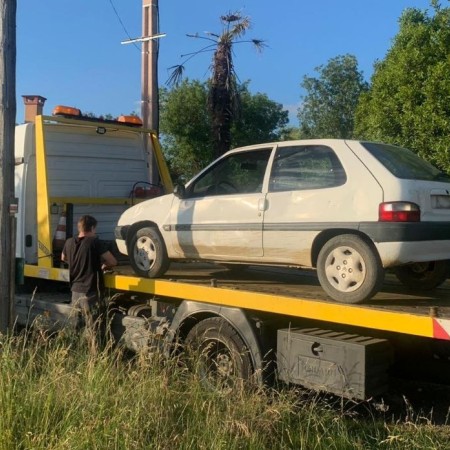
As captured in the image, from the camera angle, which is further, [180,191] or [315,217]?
[180,191]

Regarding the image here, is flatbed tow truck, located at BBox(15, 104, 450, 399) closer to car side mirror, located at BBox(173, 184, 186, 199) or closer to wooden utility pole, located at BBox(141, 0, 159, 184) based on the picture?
car side mirror, located at BBox(173, 184, 186, 199)

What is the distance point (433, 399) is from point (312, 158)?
2619 mm

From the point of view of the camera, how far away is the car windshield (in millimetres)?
5295

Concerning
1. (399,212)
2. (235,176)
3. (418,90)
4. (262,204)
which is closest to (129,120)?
(235,176)

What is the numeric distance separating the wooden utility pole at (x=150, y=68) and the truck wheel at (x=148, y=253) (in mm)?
5232

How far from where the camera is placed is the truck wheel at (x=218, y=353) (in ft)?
18.0

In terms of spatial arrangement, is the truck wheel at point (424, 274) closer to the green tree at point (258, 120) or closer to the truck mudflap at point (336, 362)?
the truck mudflap at point (336, 362)

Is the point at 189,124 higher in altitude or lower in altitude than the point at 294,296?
higher

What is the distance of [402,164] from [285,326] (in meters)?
1.71

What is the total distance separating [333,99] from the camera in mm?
34469

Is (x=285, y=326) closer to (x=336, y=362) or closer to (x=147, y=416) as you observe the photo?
(x=336, y=362)

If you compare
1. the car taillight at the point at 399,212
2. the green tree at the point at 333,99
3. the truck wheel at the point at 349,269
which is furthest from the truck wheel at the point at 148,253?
the green tree at the point at 333,99

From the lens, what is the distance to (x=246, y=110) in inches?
901

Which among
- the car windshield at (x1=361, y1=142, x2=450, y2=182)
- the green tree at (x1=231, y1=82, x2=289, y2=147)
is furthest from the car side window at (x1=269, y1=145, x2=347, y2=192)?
the green tree at (x1=231, y1=82, x2=289, y2=147)
